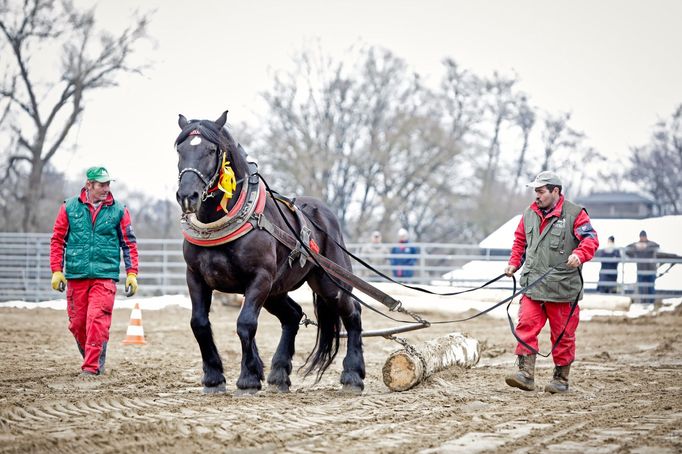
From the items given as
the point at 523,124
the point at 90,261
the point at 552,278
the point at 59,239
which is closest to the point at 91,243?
the point at 90,261

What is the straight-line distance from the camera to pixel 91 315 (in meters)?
8.94

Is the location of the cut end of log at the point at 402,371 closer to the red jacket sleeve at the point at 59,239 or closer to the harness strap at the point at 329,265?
the harness strap at the point at 329,265

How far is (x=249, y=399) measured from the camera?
7438 millimetres

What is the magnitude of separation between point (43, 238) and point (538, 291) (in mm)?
18647

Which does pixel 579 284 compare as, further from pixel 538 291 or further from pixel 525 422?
pixel 525 422

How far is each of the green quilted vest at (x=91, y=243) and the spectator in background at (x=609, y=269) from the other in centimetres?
1413

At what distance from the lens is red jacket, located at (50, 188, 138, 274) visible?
29.9 ft

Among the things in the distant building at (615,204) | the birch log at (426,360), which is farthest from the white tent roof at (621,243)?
the distant building at (615,204)

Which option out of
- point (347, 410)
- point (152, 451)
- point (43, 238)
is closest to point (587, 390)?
point (347, 410)

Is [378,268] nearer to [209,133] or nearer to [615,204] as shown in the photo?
[209,133]

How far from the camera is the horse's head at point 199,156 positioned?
285 inches

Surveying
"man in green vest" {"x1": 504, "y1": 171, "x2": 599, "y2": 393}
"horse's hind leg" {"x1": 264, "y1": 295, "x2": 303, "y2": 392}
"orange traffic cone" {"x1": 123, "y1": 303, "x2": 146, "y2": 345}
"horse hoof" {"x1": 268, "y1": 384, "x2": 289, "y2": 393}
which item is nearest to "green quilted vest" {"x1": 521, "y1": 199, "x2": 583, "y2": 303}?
"man in green vest" {"x1": 504, "y1": 171, "x2": 599, "y2": 393}

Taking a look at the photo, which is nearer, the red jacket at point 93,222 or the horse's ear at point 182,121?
the horse's ear at point 182,121

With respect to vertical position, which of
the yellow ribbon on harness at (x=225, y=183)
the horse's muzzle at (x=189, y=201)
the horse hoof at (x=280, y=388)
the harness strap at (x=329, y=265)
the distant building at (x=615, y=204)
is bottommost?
the horse hoof at (x=280, y=388)
